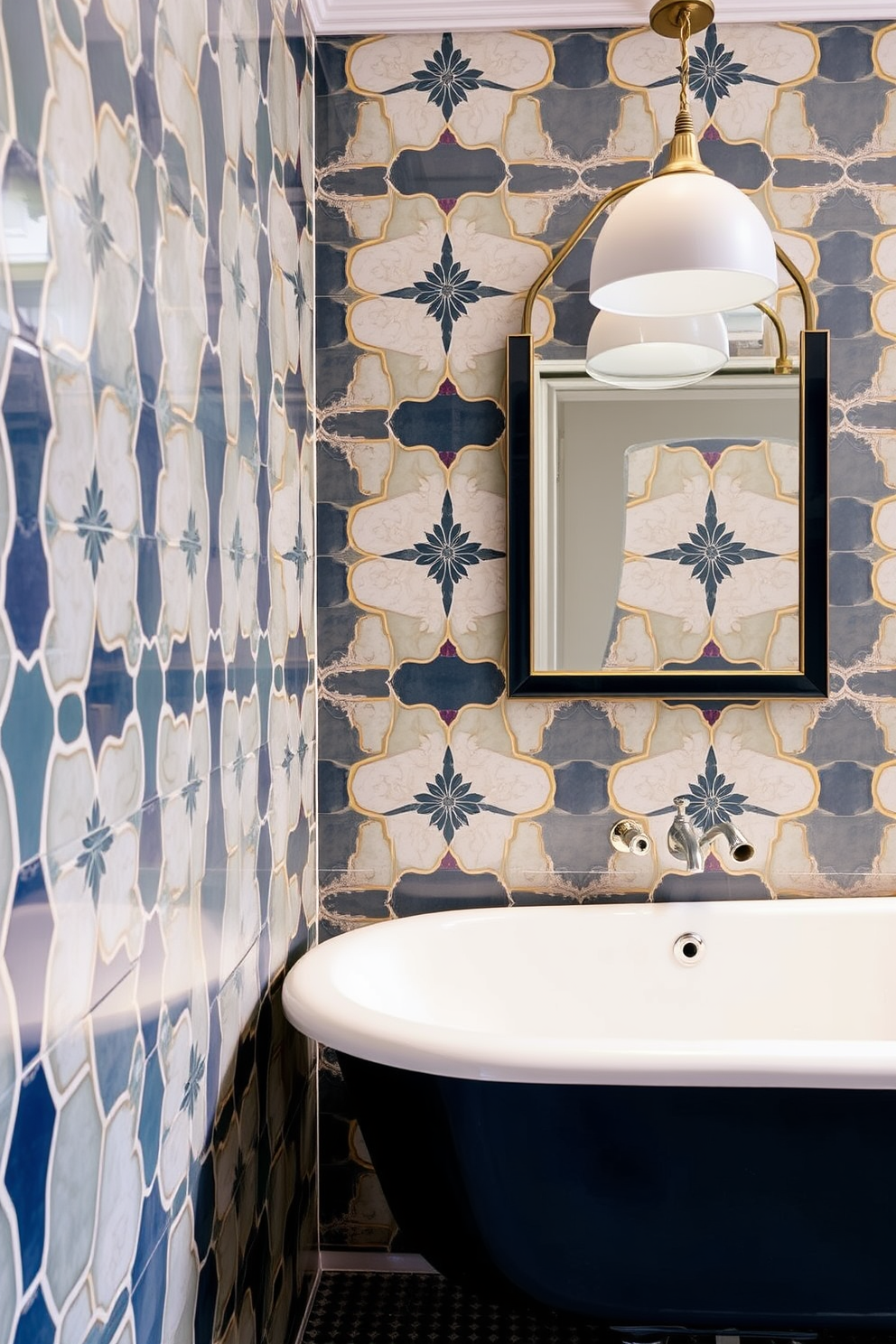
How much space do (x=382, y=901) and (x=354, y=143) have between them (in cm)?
153

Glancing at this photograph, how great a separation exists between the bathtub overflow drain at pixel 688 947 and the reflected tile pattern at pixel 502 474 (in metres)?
0.13

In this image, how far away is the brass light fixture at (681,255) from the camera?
1450mm

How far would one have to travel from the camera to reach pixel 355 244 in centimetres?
212

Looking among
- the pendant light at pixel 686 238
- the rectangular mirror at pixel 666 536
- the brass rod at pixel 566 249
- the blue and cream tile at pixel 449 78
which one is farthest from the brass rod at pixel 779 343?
the blue and cream tile at pixel 449 78

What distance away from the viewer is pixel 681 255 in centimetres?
145

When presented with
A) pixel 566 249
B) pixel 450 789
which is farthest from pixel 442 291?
pixel 450 789

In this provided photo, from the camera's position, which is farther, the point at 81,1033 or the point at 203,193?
the point at 203,193

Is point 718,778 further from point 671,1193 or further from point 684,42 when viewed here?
point 684,42

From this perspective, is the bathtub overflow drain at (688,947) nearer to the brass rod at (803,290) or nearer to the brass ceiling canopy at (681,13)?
the brass rod at (803,290)

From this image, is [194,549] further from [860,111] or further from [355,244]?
[860,111]

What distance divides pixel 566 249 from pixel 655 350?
12.0 inches

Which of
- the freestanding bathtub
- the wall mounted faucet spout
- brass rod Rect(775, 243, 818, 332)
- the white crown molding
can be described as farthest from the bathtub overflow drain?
the white crown molding

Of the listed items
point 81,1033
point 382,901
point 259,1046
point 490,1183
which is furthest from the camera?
point 382,901

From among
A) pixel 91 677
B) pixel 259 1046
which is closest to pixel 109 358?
pixel 91 677
